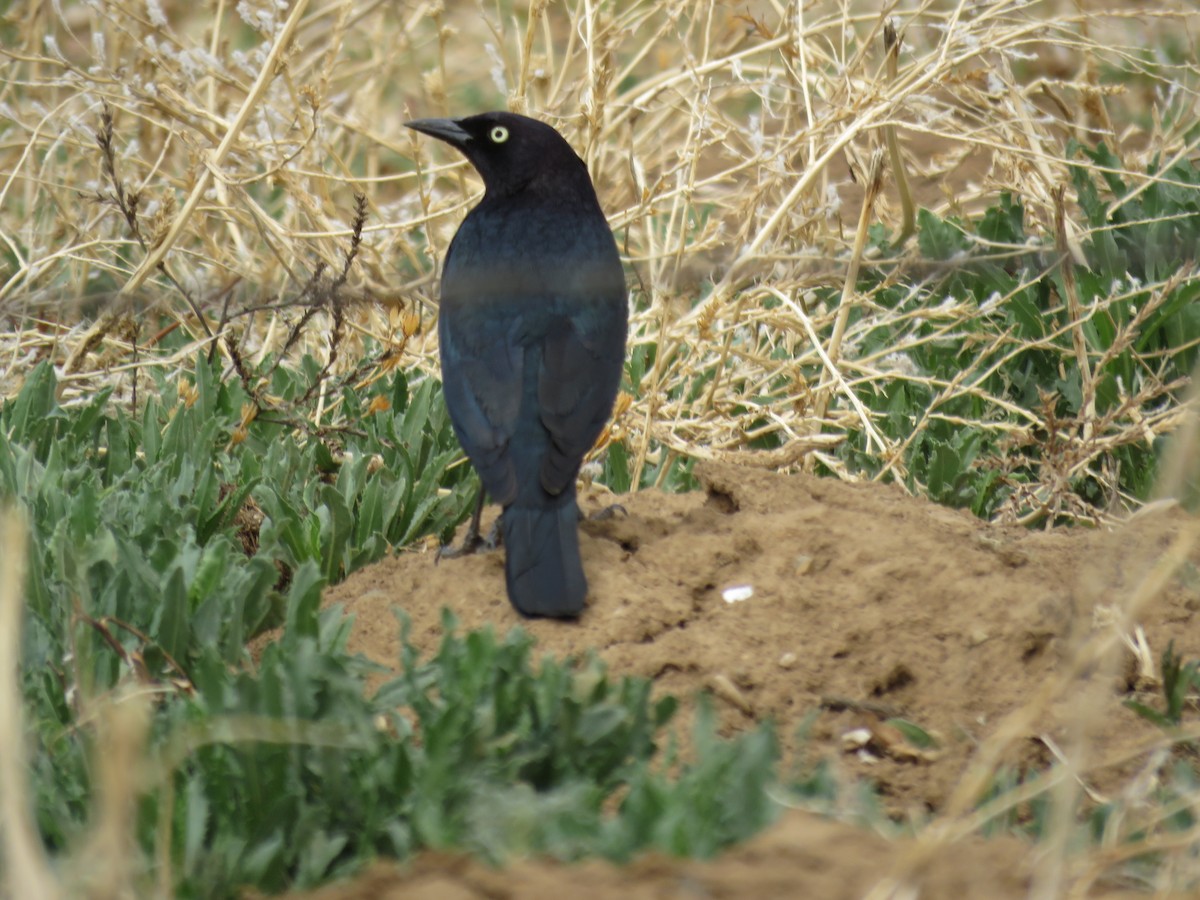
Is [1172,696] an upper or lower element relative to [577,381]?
lower

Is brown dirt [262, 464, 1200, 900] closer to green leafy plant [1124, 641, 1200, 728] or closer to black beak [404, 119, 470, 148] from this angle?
green leafy plant [1124, 641, 1200, 728]

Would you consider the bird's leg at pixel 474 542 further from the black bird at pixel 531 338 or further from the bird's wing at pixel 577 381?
the bird's wing at pixel 577 381

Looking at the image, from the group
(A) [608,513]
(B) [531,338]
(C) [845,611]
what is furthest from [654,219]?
(C) [845,611]

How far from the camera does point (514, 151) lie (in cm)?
461

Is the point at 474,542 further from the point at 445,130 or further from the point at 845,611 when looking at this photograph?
the point at 445,130

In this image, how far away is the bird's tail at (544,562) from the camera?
3.61 meters

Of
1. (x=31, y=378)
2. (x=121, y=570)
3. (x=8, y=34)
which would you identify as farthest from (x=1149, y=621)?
(x=8, y=34)

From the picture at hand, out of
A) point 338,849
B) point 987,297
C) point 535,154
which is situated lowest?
point 338,849

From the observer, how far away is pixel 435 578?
3.78m

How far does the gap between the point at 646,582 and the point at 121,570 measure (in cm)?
115

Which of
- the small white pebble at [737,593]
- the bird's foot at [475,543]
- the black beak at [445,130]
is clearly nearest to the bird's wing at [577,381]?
the bird's foot at [475,543]

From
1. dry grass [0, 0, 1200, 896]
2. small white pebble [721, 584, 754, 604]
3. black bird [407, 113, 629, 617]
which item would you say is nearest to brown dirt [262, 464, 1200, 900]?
small white pebble [721, 584, 754, 604]

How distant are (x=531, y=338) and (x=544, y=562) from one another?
72 centimetres

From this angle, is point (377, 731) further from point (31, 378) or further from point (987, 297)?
point (987, 297)
